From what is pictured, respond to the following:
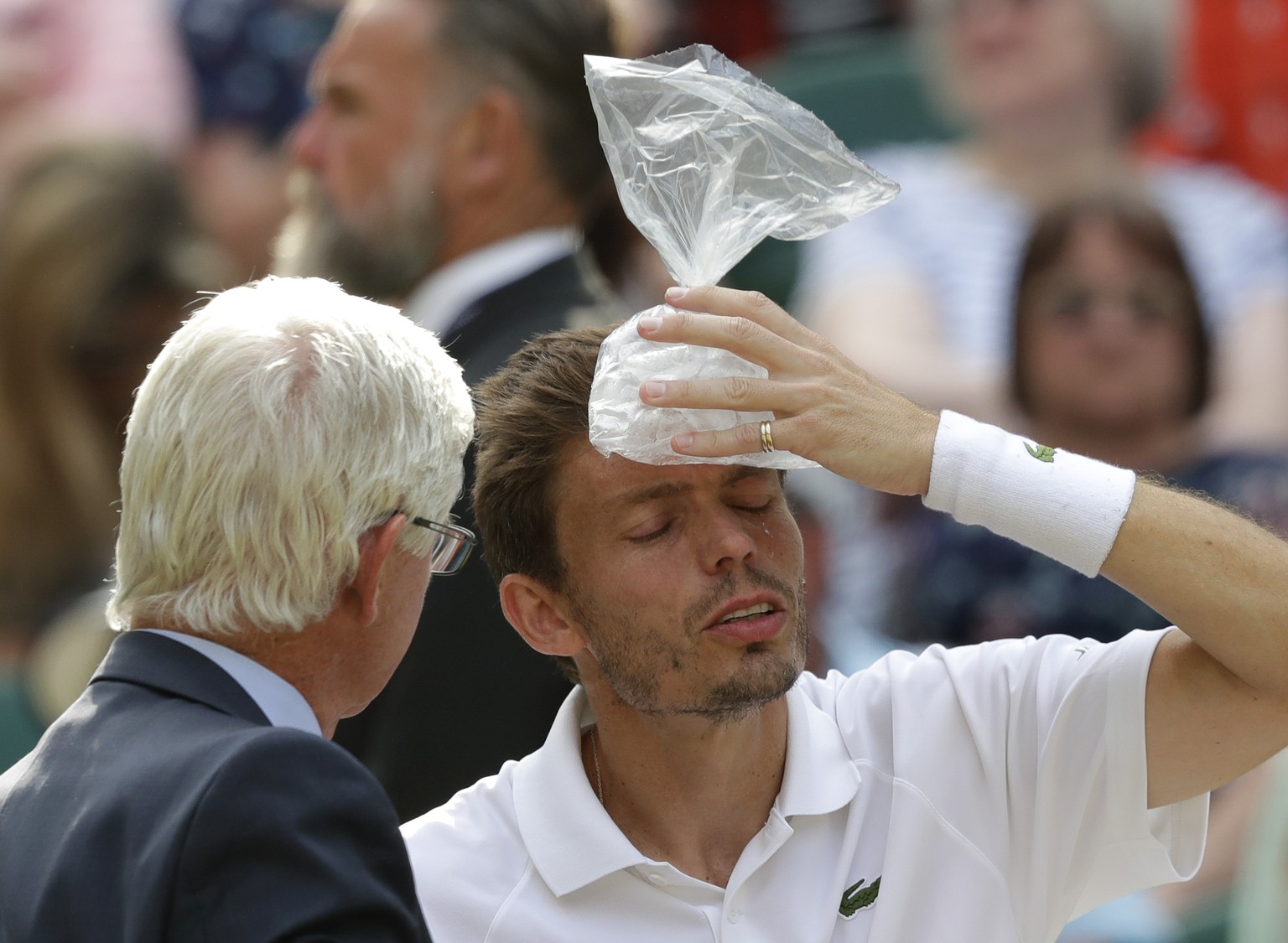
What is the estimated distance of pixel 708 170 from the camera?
74.4 inches

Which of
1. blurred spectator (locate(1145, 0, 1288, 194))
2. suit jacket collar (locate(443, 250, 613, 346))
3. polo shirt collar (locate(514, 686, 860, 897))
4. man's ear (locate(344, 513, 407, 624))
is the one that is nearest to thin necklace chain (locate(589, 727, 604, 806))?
polo shirt collar (locate(514, 686, 860, 897))

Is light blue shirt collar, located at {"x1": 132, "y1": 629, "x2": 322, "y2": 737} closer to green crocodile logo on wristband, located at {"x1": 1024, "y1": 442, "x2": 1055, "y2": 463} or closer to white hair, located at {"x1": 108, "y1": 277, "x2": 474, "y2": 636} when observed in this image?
white hair, located at {"x1": 108, "y1": 277, "x2": 474, "y2": 636}

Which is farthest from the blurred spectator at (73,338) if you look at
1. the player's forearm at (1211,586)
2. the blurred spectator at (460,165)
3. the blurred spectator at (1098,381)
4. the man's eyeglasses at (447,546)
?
the player's forearm at (1211,586)

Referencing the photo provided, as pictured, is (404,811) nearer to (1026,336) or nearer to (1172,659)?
(1172,659)

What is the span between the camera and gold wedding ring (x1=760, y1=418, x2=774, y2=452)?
5.76 ft

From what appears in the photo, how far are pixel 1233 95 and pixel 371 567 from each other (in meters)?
3.96

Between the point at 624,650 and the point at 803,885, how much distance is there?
1.08 ft

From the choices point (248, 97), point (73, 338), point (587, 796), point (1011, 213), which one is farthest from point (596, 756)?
point (248, 97)

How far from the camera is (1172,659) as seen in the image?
1.91 meters

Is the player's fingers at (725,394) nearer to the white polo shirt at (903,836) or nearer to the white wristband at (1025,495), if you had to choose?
the white wristband at (1025,495)

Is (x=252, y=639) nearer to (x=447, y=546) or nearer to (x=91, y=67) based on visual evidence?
(x=447, y=546)

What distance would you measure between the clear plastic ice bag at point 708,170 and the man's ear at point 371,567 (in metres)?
0.27

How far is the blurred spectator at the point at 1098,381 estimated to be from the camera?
152 inches

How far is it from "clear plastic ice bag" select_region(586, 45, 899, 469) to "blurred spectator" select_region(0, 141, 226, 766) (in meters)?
Result: 2.52
